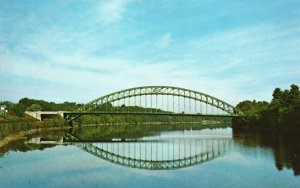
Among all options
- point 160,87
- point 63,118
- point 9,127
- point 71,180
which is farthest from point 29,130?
point 71,180

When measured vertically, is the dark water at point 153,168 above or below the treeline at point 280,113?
below

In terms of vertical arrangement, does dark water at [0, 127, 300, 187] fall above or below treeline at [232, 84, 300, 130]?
below

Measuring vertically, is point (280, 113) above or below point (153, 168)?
above

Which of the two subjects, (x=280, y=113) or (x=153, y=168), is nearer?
(x=153, y=168)

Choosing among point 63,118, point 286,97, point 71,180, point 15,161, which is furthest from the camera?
point 63,118

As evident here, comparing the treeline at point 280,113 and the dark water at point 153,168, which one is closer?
the dark water at point 153,168

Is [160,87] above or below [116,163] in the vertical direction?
above

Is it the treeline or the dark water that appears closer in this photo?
the dark water

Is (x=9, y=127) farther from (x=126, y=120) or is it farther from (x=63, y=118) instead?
(x=126, y=120)
